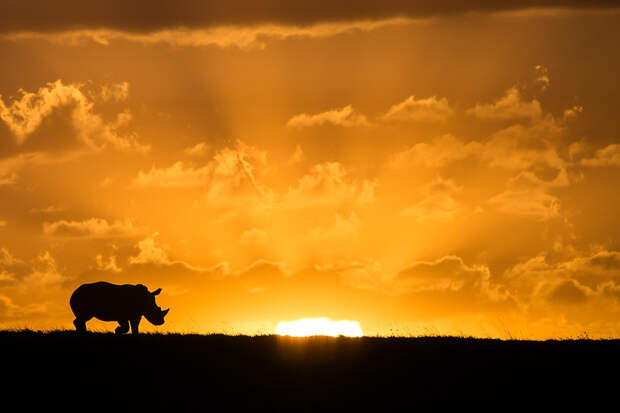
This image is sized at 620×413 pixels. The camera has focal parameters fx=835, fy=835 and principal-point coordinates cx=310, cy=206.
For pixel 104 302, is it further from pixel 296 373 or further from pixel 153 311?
pixel 296 373

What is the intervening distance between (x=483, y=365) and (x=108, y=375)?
12382mm

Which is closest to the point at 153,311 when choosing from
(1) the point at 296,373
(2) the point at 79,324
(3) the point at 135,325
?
(3) the point at 135,325

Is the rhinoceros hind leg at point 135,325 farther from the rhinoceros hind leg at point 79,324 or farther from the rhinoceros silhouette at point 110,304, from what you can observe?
the rhinoceros hind leg at point 79,324

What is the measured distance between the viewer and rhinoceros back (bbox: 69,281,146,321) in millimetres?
35906

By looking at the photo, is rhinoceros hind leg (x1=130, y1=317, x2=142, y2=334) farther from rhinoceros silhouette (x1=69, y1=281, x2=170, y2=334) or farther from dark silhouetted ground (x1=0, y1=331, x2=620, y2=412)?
dark silhouetted ground (x1=0, y1=331, x2=620, y2=412)

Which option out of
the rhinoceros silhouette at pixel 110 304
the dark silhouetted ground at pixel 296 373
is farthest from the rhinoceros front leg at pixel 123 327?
the dark silhouetted ground at pixel 296 373

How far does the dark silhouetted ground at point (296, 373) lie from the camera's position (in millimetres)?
25031

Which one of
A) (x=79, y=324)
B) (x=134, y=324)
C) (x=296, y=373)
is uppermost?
(x=134, y=324)

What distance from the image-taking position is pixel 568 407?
25031mm

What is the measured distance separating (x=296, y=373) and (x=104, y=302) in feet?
41.5

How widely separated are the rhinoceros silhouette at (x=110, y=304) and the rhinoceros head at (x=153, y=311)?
0.20 m

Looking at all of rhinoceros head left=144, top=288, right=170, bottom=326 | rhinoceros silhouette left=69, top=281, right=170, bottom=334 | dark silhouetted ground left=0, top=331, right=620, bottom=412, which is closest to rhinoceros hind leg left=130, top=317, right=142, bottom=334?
rhinoceros silhouette left=69, top=281, right=170, bottom=334

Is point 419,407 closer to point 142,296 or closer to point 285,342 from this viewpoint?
point 285,342

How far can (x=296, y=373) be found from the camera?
27.1 meters
